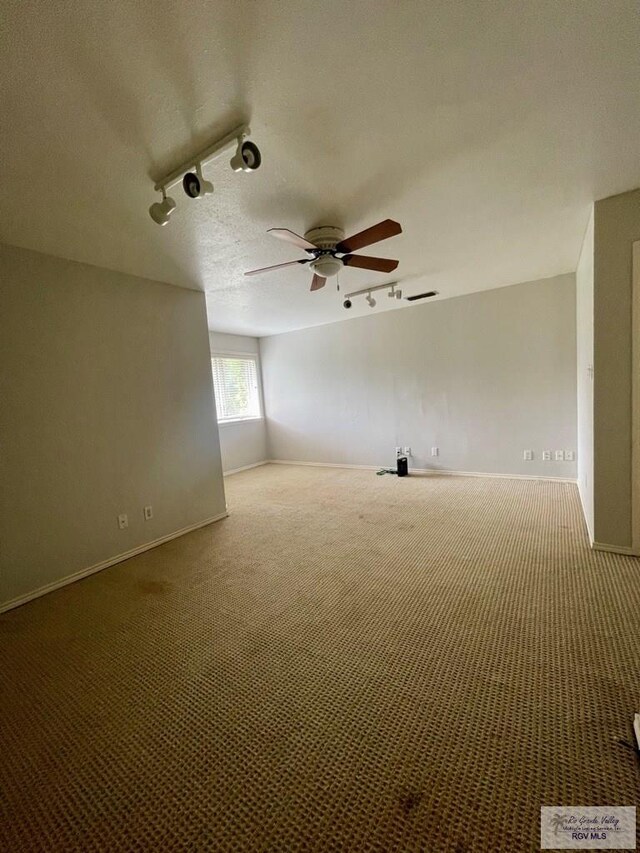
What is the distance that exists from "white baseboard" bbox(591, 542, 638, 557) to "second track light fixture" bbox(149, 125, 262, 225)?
3194 millimetres

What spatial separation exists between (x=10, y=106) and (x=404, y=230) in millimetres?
2257

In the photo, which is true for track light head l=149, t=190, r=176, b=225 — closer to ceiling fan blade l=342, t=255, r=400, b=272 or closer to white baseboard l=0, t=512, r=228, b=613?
ceiling fan blade l=342, t=255, r=400, b=272

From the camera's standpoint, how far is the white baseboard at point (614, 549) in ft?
8.18

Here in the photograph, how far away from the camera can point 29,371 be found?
8.24 ft

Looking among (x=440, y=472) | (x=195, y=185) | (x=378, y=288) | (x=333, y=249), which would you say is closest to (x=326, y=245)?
(x=333, y=249)

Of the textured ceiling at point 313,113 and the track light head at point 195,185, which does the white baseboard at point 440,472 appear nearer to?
the textured ceiling at point 313,113

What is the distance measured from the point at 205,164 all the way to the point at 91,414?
2.04 m

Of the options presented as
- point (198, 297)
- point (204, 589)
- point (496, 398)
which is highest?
point (198, 297)

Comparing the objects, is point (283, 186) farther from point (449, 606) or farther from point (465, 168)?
point (449, 606)

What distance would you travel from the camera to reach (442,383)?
505 centimetres

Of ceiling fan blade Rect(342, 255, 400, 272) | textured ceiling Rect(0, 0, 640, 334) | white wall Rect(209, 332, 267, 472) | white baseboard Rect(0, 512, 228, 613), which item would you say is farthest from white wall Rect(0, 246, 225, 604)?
white wall Rect(209, 332, 267, 472)

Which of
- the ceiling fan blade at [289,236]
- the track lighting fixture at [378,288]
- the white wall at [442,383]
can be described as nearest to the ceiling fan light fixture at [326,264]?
the ceiling fan blade at [289,236]

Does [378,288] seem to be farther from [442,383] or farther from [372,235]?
[372,235]

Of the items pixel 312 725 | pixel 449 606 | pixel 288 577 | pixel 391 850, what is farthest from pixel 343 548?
pixel 391 850
